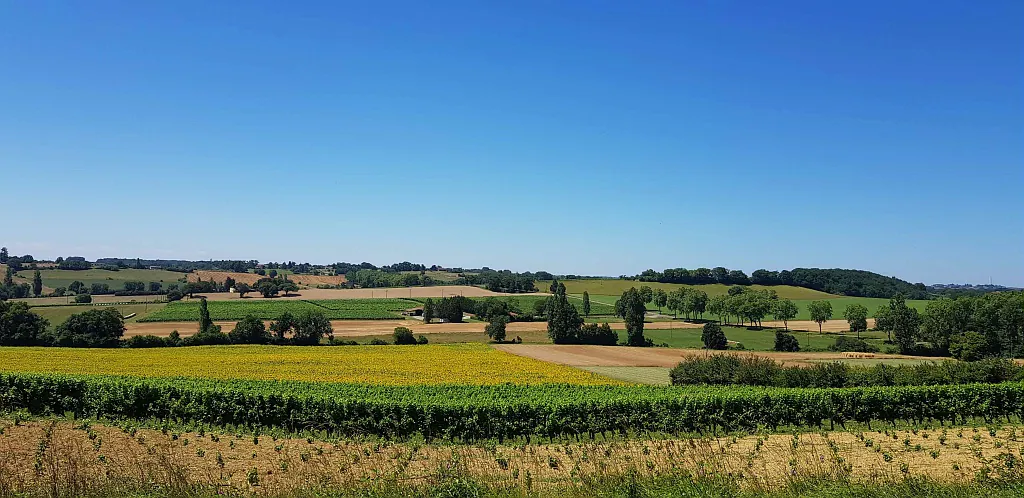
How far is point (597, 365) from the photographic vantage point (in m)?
58.0

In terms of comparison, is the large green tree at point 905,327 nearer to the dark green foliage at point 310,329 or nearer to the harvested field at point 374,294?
the dark green foliage at point 310,329

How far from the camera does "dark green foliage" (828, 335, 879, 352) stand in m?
75.1

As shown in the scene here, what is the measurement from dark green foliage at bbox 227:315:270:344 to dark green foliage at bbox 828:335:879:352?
7068 cm

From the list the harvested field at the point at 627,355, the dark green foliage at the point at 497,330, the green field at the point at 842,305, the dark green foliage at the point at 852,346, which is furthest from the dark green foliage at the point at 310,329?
the green field at the point at 842,305

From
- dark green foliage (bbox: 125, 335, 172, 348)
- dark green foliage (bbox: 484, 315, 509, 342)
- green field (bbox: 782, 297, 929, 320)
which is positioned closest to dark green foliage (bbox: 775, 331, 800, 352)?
dark green foliage (bbox: 484, 315, 509, 342)

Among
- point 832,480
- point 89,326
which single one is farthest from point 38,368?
A: point 832,480

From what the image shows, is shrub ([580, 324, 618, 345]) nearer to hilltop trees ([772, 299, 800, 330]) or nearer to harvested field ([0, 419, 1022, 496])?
hilltop trees ([772, 299, 800, 330])

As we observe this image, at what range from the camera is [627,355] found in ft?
221

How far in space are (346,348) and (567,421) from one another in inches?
1832

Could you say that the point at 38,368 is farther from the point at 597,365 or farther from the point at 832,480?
the point at 832,480

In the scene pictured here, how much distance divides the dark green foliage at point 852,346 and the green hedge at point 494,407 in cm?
4466

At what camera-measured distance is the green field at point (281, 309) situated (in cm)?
9944

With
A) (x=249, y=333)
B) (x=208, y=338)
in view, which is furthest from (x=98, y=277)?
(x=249, y=333)

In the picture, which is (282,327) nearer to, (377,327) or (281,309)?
(377,327)
